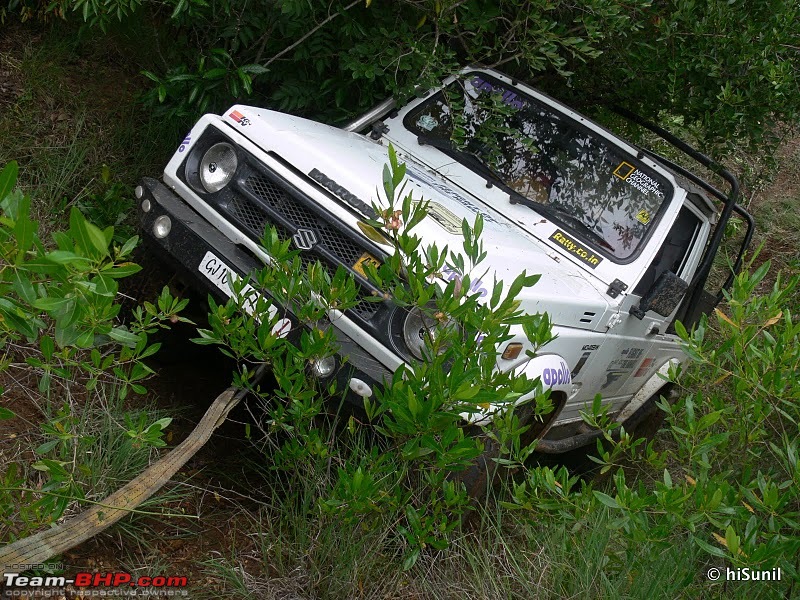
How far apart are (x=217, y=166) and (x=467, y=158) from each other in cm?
142

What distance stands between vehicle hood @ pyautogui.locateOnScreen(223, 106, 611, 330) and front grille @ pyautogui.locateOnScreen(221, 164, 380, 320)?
0.48ft

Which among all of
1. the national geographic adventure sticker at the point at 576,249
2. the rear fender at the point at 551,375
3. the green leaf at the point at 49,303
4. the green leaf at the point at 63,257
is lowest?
the rear fender at the point at 551,375

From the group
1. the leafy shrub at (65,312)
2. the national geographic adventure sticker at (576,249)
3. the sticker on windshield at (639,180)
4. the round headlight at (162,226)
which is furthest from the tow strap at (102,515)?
the sticker on windshield at (639,180)

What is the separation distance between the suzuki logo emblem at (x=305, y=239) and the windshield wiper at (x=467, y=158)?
1347 millimetres

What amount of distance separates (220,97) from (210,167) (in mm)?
1357

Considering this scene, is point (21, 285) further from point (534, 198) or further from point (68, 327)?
point (534, 198)

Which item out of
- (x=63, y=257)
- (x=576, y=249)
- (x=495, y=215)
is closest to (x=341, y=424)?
(x=495, y=215)

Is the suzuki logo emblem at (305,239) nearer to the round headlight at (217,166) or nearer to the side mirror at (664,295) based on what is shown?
the round headlight at (217,166)

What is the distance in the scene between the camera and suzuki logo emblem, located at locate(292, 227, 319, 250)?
341cm

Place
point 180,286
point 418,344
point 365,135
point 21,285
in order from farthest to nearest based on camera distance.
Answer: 1. point 365,135
2. point 180,286
3. point 418,344
4. point 21,285

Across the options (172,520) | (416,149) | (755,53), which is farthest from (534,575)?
(755,53)

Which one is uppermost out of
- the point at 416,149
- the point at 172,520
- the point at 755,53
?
the point at 755,53

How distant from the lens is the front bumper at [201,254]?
3.16 m

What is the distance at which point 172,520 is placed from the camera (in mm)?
3322
